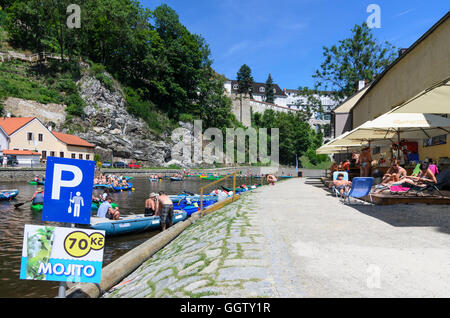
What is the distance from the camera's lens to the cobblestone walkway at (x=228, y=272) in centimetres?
321

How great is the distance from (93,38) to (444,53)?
66691mm

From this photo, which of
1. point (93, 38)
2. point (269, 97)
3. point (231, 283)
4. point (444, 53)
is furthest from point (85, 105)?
point (269, 97)

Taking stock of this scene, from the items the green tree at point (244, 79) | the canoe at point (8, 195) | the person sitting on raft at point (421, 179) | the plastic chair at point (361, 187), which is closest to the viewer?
the person sitting on raft at point (421, 179)

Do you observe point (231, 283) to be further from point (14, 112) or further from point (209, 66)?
point (209, 66)

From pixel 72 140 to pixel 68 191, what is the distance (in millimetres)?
52793

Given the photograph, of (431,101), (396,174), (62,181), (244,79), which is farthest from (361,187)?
(244,79)

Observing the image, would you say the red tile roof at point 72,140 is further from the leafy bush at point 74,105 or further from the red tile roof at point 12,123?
the leafy bush at point 74,105

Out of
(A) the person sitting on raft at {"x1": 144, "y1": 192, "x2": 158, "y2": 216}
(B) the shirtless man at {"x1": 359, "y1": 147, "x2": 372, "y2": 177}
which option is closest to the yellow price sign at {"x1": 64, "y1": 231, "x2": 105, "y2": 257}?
(A) the person sitting on raft at {"x1": 144, "y1": 192, "x2": 158, "y2": 216}

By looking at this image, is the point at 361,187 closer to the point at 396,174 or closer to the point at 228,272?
the point at 396,174

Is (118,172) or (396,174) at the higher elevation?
(396,174)

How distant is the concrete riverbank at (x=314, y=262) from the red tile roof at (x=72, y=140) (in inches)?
1941

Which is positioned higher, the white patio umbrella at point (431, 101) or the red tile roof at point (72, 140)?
the red tile roof at point (72, 140)

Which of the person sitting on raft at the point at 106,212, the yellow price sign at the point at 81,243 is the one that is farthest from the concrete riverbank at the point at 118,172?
the yellow price sign at the point at 81,243

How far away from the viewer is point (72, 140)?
166ft
